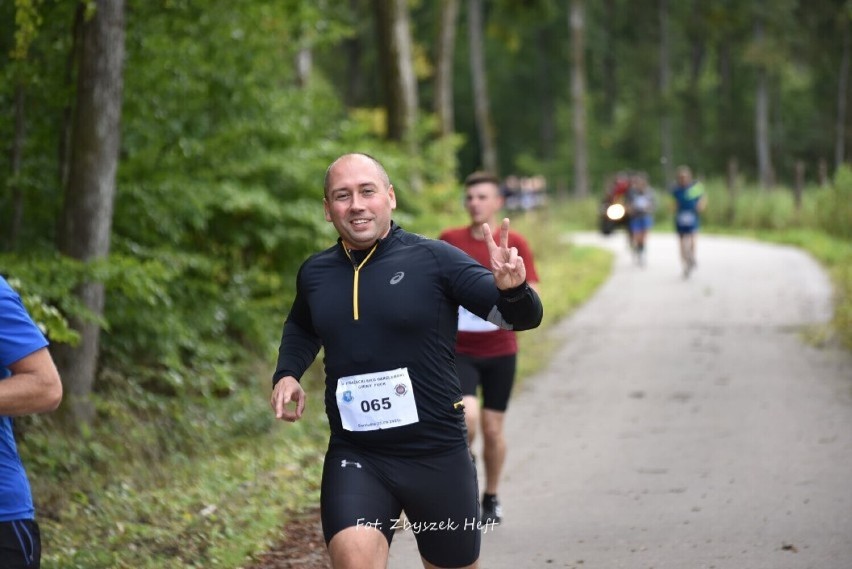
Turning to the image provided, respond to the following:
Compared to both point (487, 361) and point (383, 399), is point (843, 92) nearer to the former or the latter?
point (487, 361)

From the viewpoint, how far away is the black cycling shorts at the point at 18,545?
3891 millimetres

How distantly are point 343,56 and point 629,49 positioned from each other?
19.4m

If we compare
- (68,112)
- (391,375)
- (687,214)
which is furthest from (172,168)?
(687,214)

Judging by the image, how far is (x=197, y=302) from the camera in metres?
11.8

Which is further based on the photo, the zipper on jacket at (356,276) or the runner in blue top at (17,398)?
the zipper on jacket at (356,276)

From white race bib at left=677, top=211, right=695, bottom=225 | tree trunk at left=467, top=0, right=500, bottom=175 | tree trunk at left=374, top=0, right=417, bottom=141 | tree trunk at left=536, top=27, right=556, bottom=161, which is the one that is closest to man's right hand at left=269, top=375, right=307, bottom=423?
tree trunk at left=374, top=0, right=417, bottom=141

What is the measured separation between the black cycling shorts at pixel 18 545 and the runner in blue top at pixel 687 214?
21.5 metres

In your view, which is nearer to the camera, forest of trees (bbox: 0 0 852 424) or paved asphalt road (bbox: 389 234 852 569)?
paved asphalt road (bbox: 389 234 852 569)

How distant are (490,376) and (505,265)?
407 cm

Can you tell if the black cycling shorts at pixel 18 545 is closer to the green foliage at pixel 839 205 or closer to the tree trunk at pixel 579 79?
the green foliage at pixel 839 205

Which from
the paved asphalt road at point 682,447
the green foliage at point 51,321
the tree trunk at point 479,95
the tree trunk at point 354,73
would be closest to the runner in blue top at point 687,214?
the paved asphalt road at point 682,447

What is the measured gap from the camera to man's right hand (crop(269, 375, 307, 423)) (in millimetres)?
4660

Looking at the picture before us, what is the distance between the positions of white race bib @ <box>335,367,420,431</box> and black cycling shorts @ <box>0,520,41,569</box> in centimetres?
118

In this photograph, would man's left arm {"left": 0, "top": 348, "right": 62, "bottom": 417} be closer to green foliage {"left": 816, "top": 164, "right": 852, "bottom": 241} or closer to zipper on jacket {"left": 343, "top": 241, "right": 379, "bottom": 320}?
zipper on jacket {"left": 343, "top": 241, "right": 379, "bottom": 320}
